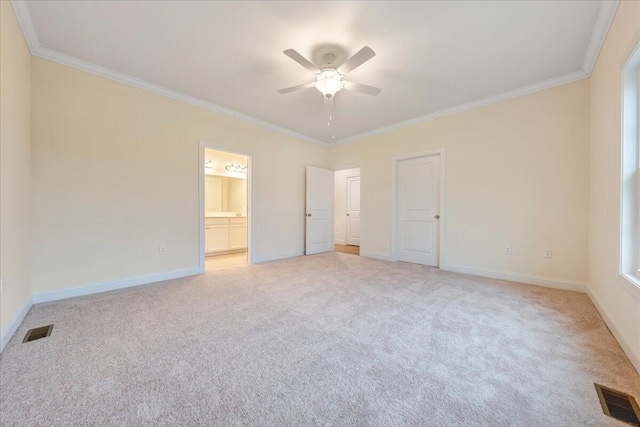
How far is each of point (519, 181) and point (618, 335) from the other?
208 cm

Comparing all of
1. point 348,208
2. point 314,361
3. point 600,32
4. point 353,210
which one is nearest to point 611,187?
point 600,32

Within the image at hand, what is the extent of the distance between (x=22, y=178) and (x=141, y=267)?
145 cm

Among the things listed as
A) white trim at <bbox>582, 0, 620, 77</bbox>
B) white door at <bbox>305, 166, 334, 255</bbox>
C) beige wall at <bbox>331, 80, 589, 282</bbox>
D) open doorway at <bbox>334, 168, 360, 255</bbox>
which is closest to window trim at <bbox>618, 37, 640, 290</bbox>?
white trim at <bbox>582, 0, 620, 77</bbox>

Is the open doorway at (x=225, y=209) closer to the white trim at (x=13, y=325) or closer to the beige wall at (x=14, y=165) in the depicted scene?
the white trim at (x=13, y=325)

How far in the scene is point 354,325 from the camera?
6.72ft

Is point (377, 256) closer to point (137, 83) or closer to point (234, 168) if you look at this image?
point (234, 168)

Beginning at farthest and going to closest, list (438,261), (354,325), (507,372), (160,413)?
(438,261) < (354,325) < (507,372) < (160,413)

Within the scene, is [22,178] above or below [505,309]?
above

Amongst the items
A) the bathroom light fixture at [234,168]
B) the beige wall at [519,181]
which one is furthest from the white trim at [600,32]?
the bathroom light fixture at [234,168]

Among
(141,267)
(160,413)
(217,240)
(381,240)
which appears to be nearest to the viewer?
(160,413)

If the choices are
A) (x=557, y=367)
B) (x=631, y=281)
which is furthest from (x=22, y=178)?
(x=631, y=281)

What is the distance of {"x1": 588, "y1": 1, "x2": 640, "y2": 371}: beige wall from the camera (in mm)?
1639

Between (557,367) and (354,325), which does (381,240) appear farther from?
(557,367)

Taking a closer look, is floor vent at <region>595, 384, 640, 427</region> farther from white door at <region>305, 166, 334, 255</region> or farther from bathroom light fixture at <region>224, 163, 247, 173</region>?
bathroom light fixture at <region>224, 163, 247, 173</region>
